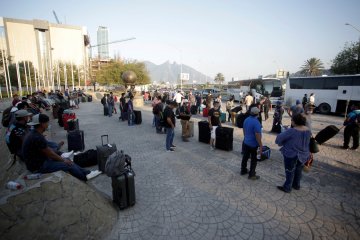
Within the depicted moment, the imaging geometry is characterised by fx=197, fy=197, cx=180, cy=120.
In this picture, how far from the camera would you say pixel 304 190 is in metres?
4.80

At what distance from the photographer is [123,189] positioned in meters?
3.95

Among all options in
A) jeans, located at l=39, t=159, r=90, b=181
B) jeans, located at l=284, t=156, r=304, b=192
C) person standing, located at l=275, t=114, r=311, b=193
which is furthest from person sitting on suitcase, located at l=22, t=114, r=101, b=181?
jeans, located at l=284, t=156, r=304, b=192

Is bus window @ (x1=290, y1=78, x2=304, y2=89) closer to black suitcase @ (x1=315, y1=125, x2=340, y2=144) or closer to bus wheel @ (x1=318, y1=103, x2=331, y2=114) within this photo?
bus wheel @ (x1=318, y1=103, x2=331, y2=114)

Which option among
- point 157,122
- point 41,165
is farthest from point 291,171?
point 157,122

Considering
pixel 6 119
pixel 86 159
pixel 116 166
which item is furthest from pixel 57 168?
pixel 6 119

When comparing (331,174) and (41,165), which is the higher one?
(41,165)

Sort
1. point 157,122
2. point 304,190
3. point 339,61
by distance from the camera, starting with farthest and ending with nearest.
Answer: point 339,61 < point 157,122 < point 304,190

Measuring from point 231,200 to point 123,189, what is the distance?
2347 millimetres

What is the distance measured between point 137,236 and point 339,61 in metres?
40.5

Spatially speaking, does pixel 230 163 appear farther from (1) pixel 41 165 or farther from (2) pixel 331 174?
(1) pixel 41 165

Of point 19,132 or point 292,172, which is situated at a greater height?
point 19,132

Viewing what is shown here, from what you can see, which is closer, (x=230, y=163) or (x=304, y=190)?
(x=304, y=190)

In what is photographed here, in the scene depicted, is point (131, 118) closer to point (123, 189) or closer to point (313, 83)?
point (123, 189)

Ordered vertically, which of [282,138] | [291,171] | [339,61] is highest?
[339,61]
